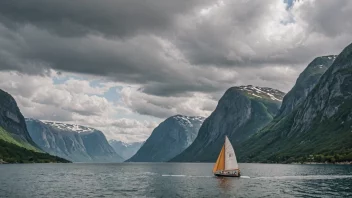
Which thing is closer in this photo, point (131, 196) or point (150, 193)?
point (131, 196)

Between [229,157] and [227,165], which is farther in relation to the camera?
[227,165]

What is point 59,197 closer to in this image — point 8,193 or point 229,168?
point 8,193

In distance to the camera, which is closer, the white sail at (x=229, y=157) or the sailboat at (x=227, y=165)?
the white sail at (x=229, y=157)

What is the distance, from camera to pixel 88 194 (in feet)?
383

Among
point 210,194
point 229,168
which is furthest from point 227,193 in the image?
point 229,168

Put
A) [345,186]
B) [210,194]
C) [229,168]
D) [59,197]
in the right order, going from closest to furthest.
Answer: [59,197]
[210,194]
[345,186]
[229,168]

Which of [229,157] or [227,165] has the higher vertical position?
[229,157]

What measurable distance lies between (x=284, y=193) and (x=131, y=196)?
149 ft

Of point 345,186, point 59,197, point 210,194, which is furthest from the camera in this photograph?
point 345,186

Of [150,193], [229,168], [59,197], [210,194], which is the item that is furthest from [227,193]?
[229,168]

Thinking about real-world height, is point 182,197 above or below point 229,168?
below

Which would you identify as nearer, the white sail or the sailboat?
the white sail

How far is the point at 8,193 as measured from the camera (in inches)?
4643

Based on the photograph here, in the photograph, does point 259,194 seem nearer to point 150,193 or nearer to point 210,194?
point 210,194
